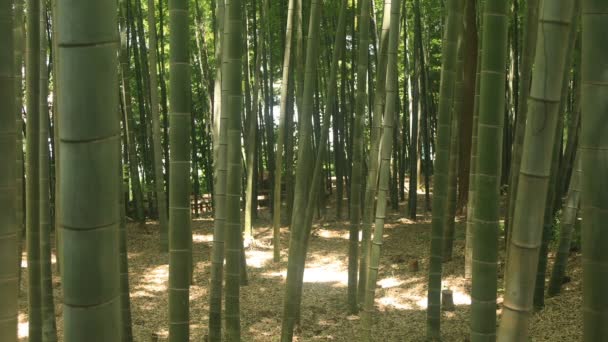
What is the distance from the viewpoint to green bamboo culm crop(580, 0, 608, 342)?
1.79 metres

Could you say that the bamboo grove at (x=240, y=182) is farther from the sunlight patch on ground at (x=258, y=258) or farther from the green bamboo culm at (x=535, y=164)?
the sunlight patch on ground at (x=258, y=258)

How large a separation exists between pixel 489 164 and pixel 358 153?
108 inches

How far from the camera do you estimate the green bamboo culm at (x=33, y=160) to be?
8.50ft

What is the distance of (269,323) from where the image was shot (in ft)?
16.5

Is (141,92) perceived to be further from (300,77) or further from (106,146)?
(106,146)

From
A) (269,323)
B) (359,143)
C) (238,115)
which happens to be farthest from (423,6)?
(238,115)

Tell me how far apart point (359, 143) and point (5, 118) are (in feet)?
10.6

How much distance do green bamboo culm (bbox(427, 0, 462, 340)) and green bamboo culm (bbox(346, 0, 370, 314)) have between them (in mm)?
584

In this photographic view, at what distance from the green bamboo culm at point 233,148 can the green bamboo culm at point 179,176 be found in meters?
0.82

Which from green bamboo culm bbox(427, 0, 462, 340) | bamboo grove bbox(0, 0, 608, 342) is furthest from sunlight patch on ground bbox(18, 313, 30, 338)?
green bamboo culm bbox(427, 0, 462, 340)

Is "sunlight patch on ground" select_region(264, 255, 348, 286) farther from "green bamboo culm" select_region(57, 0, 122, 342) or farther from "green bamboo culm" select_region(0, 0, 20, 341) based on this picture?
"green bamboo culm" select_region(57, 0, 122, 342)

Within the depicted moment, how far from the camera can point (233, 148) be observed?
132 inches

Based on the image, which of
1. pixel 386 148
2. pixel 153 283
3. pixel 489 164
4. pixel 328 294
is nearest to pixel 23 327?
pixel 153 283

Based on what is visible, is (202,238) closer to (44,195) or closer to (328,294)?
(328,294)
